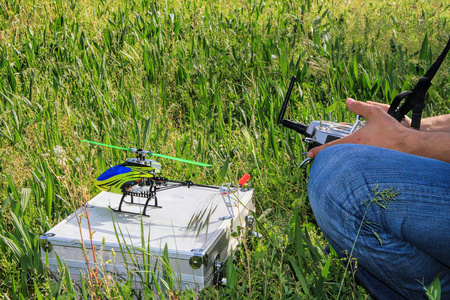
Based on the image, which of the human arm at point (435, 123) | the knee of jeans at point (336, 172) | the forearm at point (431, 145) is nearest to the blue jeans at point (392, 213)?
the knee of jeans at point (336, 172)

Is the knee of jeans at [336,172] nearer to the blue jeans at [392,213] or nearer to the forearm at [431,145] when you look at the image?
the blue jeans at [392,213]

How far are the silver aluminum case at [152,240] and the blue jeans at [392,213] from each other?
0.99ft

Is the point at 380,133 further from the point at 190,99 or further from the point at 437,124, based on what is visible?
the point at 190,99

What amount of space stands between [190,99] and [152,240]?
5.36ft

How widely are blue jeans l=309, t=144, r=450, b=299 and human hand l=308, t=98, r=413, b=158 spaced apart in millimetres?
135

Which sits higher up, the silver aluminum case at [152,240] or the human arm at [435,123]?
the human arm at [435,123]

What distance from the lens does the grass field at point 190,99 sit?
1.62 metres

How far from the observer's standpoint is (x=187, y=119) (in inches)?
120

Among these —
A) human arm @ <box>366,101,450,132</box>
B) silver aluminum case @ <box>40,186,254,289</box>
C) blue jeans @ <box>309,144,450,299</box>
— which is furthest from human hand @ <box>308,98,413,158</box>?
silver aluminum case @ <box>40,186,254,289</box>

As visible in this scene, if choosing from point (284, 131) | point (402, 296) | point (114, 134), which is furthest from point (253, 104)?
point (402, 296)

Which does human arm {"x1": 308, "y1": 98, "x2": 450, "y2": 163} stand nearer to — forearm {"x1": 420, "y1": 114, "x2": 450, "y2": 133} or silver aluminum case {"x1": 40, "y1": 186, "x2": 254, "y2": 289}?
forearm {"x1": 420, "y1": 114, "x2": 450, "y2": 133}

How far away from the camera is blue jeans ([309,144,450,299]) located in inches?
46.3

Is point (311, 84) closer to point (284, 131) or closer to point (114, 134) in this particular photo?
point (284, 131)

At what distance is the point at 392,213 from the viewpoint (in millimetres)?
1191
